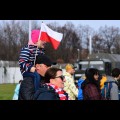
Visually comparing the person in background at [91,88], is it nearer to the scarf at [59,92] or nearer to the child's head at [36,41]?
the child's head at [36,41]

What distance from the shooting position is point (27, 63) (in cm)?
591

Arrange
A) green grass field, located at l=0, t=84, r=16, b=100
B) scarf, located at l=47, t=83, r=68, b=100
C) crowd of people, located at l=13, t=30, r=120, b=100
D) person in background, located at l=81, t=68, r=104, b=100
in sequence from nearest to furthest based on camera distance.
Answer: crowd of people, located at l=13, t=30, r=120, b=100 → scarf, located at l=47, t=83, r=68, b=100 → person in background, located at l=81, t=68, r=104, b=100 → green grass field, located at l=0, t=84, r=16, b=100

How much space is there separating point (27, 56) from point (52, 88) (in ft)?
4.05

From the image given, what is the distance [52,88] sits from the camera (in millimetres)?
4848

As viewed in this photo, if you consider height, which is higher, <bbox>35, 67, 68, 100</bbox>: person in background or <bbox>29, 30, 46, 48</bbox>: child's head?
<bbox>29, 30, 46, 48</bbox>: child's head

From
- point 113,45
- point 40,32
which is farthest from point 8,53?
point 40,32

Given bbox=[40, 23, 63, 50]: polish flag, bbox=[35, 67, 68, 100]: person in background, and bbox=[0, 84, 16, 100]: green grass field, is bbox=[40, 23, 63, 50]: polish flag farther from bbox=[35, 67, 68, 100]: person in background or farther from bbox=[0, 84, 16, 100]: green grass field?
bbox=[0, 84, 16, 100]: green grass field

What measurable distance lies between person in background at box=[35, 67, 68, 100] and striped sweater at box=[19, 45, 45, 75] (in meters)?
0.71

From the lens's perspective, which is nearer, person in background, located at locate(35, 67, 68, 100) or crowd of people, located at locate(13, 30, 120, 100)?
person in background, located at locate(35, 67, 68, 100)

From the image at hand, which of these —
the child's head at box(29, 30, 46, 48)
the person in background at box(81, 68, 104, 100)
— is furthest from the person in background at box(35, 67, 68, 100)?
the person in background at box(81, 68, 104, 100)

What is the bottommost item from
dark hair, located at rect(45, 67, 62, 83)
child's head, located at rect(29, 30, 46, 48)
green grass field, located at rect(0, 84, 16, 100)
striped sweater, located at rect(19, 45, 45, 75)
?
green grass field, located at rect(0, 84, 16, 100)

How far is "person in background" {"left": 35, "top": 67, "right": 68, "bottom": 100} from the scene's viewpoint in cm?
468
